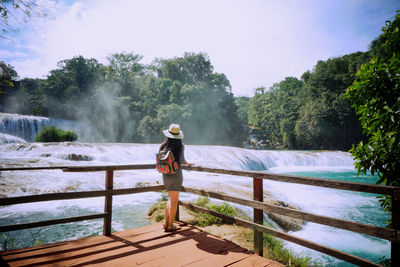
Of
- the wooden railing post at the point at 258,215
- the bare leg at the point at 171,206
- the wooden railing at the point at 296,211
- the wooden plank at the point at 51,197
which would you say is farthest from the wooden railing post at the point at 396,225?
the wooden plank at the point at 51,197

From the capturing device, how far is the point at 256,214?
3090 mm

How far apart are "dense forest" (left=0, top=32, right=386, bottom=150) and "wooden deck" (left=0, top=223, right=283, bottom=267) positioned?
3418 centimetres

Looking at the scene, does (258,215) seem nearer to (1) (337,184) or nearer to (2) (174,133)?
Result: (1) (337,184)

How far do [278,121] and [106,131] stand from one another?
32769 mm

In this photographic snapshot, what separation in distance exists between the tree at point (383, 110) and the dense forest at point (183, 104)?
3442cm

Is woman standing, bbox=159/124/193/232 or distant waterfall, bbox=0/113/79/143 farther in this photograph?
distant waterfall, bbox=0/113/79/143

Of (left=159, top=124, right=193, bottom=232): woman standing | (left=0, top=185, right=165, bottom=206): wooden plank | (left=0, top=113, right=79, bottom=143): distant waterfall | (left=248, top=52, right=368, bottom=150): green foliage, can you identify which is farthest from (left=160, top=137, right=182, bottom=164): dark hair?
(left=248, top=52, right=368, bottom=150): green foliage

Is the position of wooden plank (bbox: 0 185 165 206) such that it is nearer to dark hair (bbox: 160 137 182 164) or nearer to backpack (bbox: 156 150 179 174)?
backpack (bbox: 156 150 179 174)

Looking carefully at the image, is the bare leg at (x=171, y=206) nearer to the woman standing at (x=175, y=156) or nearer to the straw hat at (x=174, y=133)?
the woman standing at (x=175, y=156)

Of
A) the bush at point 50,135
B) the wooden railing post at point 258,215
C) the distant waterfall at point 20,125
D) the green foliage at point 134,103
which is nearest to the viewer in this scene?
the wooden railing post at point 258,215

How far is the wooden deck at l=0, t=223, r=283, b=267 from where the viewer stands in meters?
2.78

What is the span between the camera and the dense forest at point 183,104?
114 feet

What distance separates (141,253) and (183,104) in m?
37.4

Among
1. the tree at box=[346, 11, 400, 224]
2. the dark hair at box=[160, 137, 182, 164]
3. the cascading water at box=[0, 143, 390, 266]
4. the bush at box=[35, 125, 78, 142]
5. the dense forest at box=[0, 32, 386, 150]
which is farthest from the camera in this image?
the dense forest at box=[0, 32, 386, 150]
